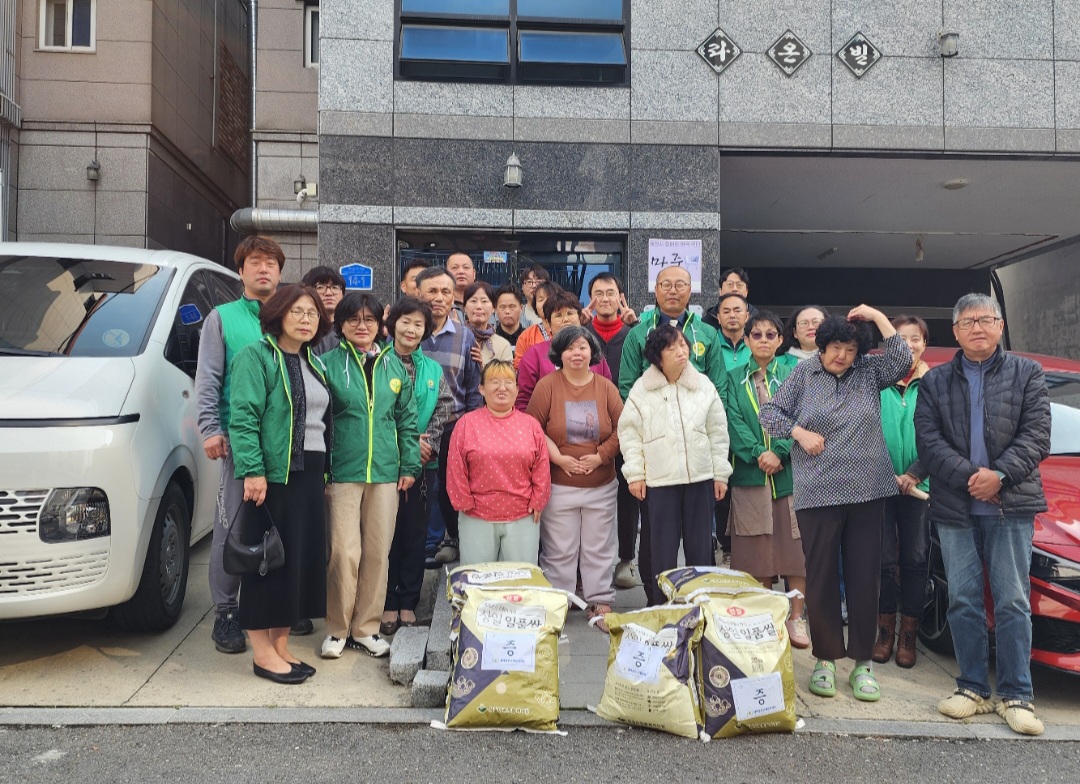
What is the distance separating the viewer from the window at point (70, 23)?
12.6 metres

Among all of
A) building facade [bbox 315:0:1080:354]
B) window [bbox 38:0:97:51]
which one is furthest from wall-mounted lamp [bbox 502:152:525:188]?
window [bbox 38:0:97:51]

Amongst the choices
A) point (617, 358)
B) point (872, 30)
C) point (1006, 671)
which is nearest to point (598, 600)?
point (617, 358)

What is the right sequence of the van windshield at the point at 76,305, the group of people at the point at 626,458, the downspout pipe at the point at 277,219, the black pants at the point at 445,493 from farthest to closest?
the downspout pipe at the point at 277,219 → the black pants at the point at 445,493 → the van windshield at the point at 76,305 → the group of people at the point at 626,458

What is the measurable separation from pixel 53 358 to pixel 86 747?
6.59 ft

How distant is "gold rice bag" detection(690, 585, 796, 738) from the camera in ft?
11.5

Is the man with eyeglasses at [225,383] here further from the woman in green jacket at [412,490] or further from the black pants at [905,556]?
the black pants at [905,556]

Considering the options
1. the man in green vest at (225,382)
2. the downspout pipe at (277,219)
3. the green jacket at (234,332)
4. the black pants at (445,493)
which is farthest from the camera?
the downspout pipe at (277,219)

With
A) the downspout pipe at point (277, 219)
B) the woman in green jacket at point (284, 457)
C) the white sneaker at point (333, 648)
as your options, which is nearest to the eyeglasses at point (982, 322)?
the woman in green jacket at point (284, 457)

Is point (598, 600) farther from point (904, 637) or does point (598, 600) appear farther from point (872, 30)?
point (872, 30)

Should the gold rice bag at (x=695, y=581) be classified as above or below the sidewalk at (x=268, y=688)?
above

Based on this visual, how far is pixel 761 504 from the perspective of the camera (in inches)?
185

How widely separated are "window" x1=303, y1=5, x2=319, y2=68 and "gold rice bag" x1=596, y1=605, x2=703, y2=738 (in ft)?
37.9

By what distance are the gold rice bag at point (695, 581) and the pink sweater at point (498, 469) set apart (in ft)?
2.82

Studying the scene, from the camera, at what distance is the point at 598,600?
4.66m
